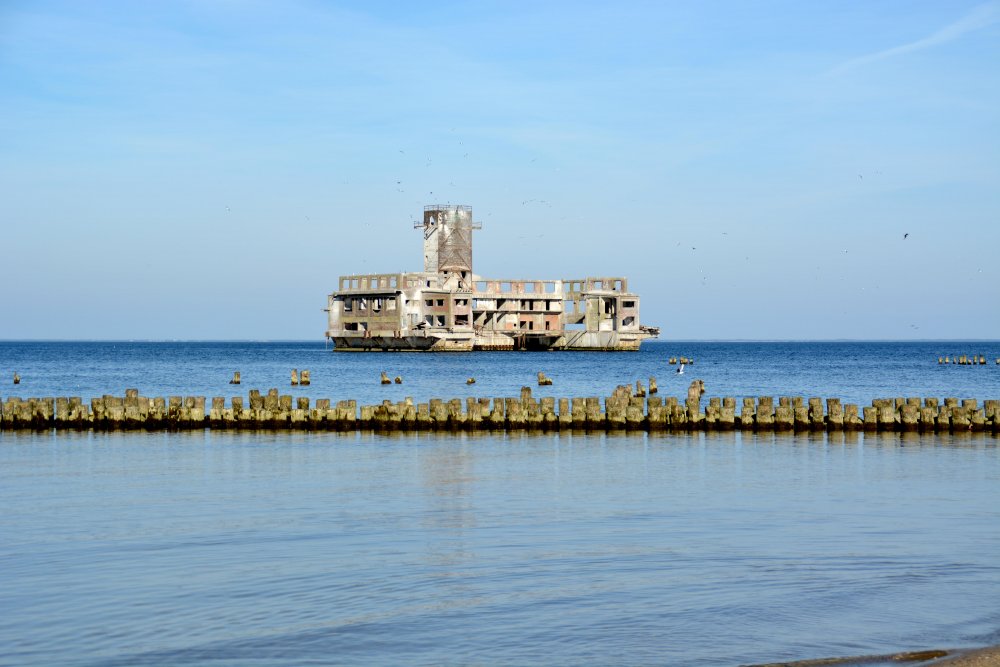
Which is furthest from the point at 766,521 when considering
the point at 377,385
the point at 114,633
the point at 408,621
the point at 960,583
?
the point at 377,385

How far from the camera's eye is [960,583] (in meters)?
15.1

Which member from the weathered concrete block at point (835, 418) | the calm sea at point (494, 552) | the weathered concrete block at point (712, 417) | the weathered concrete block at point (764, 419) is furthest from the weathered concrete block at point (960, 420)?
the weathered concrete block at point (712, 417)

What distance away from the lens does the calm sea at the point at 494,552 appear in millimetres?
12672

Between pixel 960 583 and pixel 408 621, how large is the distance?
7186 mm

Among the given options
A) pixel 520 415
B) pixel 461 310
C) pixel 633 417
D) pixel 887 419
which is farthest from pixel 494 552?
pixel 461 310

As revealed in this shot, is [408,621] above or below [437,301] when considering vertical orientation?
below

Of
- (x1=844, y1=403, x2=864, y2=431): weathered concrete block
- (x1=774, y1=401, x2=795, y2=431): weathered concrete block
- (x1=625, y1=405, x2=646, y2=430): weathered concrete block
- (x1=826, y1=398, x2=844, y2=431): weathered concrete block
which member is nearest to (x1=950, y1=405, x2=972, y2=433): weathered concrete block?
(x1=844, y1=403, x2=864, y2=431): weathered concrete block

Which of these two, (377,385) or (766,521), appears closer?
(766,521)

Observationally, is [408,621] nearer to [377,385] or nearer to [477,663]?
[477,663]

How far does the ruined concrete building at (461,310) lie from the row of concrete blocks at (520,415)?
11918 cm

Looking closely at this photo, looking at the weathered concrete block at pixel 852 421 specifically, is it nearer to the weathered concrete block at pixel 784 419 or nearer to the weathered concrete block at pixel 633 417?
the weathered concrete block at pixel 784 419

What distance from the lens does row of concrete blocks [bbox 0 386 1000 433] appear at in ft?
120

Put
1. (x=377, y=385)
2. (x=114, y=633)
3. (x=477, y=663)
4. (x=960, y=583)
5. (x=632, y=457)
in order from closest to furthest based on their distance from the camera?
(x=477, y=663) → (x=114, y=633) → (x=960, y=583) → (x=632, y=457) → (x=377, y=385)

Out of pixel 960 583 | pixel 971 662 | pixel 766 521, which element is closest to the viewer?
pixel 971 662
